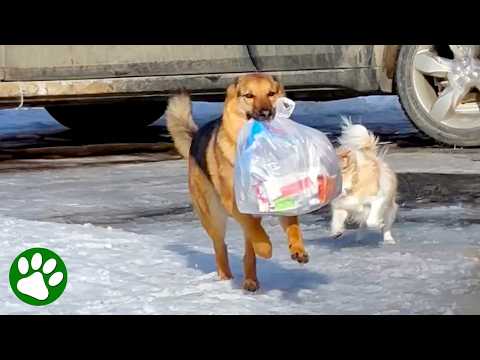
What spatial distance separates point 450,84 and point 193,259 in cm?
298

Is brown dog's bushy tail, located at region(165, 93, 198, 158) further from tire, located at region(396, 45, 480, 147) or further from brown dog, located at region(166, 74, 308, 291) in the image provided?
tire, located at region(396, 45, 480, 147)

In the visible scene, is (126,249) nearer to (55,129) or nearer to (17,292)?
(17,292)

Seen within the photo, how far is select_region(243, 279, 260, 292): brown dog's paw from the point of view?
410 centimetres

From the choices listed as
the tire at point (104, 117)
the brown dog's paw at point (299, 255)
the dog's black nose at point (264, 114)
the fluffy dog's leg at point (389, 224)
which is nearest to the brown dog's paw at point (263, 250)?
the brown dog's paw at point (299, 255)

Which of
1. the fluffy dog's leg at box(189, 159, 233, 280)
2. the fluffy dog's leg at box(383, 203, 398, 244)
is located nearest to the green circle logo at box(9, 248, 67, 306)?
the fluffy dog's leg at box(189, 159, 233, 280)

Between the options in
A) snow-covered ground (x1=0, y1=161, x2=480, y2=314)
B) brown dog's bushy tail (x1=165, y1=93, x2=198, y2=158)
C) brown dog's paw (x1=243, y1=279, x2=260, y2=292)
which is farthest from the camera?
brown dog's bushy tail (x1=165, y1=93, x2=198, y2=158)

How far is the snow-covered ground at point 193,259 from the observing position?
392cm

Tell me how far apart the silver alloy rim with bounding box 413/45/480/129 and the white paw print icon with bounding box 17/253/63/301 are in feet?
11.3

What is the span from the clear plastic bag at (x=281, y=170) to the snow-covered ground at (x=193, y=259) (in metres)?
0.40

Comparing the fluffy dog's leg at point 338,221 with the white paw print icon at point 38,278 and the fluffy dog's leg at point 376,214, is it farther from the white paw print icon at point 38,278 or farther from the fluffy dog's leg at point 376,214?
the white paw print icon at point 38,278

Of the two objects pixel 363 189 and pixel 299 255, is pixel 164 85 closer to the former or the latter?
pixel 363 189
